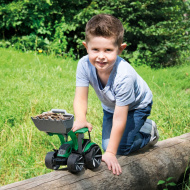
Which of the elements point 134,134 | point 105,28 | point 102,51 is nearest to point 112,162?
point 134,134

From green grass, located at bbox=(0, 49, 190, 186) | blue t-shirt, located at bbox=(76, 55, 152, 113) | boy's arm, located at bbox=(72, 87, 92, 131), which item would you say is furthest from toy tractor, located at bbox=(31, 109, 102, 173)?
green grass, located at bbox=(0, 49, 190, 186)

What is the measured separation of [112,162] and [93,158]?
0.21m

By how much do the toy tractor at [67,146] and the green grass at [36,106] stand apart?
921mm

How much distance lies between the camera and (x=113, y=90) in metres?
2.67

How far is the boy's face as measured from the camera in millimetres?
2434

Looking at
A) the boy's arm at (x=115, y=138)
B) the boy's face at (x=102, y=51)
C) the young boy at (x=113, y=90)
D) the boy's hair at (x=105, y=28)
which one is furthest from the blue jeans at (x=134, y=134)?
the boy's hair at (x=105, y=28)

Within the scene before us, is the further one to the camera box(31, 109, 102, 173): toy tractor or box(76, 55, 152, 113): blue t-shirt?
box(76, 55, 152, 113): blue t-shirt

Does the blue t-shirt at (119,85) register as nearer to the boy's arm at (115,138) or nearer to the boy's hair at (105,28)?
the boy's arm at (115,138)

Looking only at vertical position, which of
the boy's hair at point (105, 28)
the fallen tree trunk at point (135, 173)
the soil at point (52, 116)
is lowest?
the fallen tree trunk at point (135, 173)

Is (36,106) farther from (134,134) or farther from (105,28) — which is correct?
(105,28)

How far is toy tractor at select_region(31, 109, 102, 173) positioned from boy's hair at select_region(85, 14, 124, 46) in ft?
2.26

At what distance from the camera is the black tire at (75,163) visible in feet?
6.94

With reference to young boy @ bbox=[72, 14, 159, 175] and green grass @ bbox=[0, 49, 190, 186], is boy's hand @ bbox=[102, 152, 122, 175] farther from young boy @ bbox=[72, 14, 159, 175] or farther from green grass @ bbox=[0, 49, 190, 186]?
green grass @ bbox=[0, 49, 190, 186]

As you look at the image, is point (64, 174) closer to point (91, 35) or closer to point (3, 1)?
point (91, 35)
